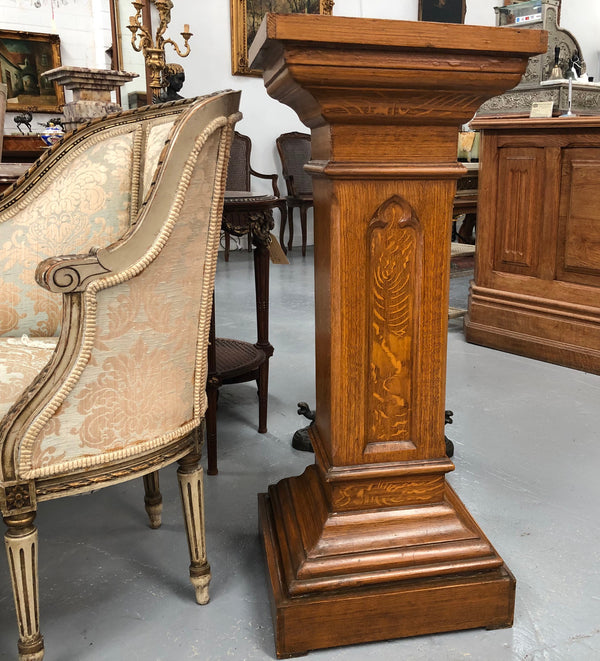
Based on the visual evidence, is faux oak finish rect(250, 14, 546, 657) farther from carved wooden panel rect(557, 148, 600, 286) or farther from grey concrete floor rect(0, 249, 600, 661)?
carved wooden panel rect(557, 148, 600, 286)

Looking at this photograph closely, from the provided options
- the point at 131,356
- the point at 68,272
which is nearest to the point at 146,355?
the point at 131,356

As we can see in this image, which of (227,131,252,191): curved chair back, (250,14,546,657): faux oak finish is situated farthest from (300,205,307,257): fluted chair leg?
(250,14,546,657): faux oak finish

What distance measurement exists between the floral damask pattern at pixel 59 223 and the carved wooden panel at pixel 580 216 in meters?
2.16

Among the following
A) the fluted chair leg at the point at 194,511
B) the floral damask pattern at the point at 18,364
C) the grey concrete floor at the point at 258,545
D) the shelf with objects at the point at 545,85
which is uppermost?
the shelf with objects at the point at 545,85

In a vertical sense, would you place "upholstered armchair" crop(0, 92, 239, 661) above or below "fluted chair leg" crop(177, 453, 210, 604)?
above

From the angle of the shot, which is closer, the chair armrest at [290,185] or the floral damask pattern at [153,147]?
the floral damask pattern at [153,147]

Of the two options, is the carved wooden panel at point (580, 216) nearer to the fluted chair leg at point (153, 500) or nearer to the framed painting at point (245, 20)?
the fluted chair leg at point (153, 500)

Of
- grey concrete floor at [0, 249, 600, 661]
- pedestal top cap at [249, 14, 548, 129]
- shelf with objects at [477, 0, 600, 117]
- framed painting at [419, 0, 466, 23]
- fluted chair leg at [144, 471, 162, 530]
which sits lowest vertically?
grey concrete floor at [0, 249, 600, 661]

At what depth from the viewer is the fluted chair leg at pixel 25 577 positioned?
3.96 ft

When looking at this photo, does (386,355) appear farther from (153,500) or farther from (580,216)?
(580,216)

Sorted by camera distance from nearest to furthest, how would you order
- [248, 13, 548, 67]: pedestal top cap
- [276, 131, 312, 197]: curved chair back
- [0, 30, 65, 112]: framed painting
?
[248, 13, 548, 67]: pedestal top cap
[0, 30, 65, 112]: framed painting
[276, 131, 312, 197]: curved chair back

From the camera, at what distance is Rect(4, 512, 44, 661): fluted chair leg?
3.96 feet

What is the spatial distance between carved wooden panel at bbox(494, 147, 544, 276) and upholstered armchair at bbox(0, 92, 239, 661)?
218 centimetres

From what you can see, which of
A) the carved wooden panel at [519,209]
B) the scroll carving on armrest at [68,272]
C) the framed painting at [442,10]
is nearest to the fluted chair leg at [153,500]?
the scroll carving on armrest at [68,272]
